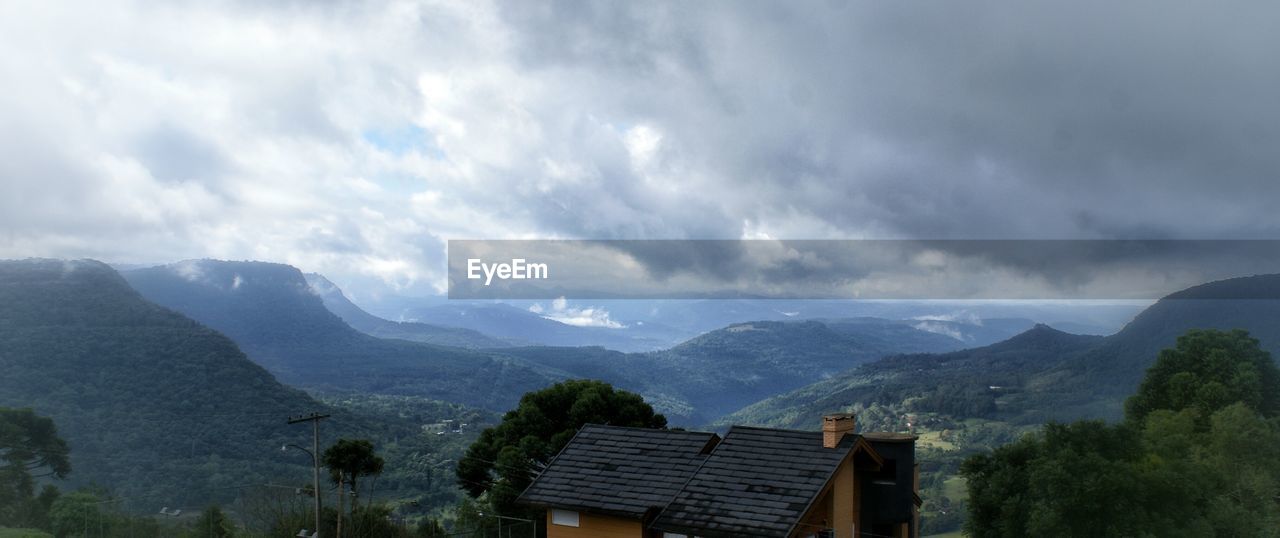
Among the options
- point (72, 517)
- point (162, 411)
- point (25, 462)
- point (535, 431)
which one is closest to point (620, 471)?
point (535, 431)

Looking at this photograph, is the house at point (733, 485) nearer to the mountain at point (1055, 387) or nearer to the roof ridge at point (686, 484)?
the roof ridge at point (686, 484)

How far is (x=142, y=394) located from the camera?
111 m

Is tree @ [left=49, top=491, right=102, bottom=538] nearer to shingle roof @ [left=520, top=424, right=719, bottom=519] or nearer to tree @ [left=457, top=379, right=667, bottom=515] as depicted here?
tree @ [left=457, top=379, right=667, bottom=515]

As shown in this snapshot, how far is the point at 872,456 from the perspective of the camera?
30719mm

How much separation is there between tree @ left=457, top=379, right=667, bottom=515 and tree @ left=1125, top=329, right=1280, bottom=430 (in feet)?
117

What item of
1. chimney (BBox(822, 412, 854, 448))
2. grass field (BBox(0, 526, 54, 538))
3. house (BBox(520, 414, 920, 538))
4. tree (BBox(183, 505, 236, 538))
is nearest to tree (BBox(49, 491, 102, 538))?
grass field (BBox(0, 526, 54, 538))

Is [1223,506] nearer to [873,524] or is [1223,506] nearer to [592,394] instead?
[873,524]

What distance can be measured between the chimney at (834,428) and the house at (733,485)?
0.03 metres

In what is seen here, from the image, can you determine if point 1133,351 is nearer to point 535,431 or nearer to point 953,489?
point 953,489

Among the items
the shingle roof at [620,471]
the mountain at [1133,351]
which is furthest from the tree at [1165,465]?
the mountain at [1133,351]

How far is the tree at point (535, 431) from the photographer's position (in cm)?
4769

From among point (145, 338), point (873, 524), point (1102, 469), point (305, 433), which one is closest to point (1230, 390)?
point (1102, 469)

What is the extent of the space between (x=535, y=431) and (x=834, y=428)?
79.0 feet

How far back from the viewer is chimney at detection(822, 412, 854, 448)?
94.9ft
